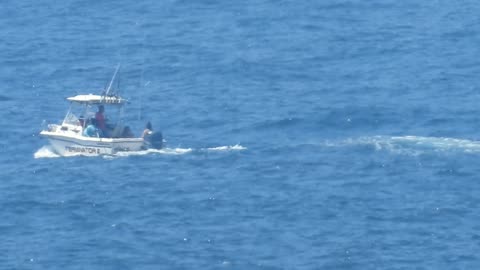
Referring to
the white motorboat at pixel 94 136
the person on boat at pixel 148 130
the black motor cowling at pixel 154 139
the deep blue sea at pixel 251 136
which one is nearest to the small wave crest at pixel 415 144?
the deep blue sea at pixel 251 136

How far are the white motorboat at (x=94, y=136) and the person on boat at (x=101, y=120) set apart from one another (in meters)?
0.05

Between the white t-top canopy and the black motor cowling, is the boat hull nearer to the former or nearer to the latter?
the black motor cowling

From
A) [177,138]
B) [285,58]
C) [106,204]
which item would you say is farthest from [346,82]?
Result: [106,204]

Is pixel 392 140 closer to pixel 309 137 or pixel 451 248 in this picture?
pixel 309 137

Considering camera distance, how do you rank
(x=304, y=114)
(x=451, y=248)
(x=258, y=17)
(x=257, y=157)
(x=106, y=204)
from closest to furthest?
(x=451, y=248)
(x=106, y=204)
(x=257, y=157)
(x=304, y=114)
(x=258, y=17)

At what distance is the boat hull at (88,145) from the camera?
309 feet

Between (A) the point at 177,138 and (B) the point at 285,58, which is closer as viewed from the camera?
(A) the point at 177,138

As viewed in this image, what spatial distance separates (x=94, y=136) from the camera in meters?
94.9

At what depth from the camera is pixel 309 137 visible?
96000 millimetres

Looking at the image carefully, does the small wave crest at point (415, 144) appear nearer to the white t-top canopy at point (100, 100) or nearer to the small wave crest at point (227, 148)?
the small wave crest at point (227, 148)

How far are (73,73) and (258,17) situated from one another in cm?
1746

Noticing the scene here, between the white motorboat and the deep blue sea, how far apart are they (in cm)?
64

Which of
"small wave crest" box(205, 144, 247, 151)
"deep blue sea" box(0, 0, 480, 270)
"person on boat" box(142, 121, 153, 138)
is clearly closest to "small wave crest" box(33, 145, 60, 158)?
"deep blue sea" box(0, 0, 480, 270)

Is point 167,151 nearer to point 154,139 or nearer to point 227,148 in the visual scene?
point 154,139
